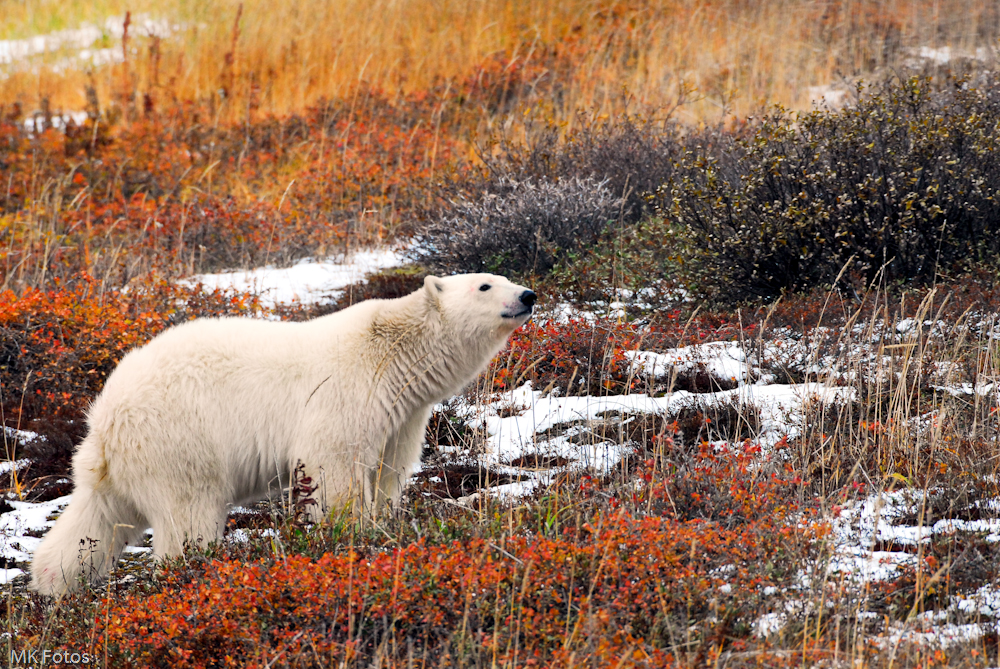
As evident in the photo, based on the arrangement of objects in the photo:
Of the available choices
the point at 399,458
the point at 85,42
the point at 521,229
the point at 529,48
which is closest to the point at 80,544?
the point at 399,458

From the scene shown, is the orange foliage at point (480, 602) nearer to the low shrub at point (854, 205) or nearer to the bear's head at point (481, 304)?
the bear's head at point (481, 304)

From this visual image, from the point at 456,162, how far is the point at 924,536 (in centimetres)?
758

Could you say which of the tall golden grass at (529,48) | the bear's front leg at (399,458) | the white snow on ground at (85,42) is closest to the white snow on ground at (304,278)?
the bear's front leg at (399,458)

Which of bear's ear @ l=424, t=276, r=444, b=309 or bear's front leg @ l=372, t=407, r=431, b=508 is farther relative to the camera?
bear's ear @ l=424, t=276, r=444, b=309

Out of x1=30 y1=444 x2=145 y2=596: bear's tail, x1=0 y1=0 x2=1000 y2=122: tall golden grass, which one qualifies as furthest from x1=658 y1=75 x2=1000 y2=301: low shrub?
x1=0 y1=0 x2=1000 y2=122: tall golden grass

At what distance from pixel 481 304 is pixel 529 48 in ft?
33.1

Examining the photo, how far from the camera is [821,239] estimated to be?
585 centimetres

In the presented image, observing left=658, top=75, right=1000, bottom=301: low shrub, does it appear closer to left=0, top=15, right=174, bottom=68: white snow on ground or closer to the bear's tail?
the bear's tail

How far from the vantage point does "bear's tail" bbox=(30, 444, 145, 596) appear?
381cm

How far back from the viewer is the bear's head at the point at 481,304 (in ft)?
13.5

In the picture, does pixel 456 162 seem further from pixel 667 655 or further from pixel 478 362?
pixel 667 655

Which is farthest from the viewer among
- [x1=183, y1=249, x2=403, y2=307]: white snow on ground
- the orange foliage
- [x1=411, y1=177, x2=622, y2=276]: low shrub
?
[x1=183, y1=249, x2=403, y2=307]: white snow on ground

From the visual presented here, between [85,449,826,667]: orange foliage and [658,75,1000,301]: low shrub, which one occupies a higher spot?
[658,75,1000,301]: low shrub

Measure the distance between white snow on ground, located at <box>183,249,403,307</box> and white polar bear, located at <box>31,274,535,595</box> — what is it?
10.1ft
